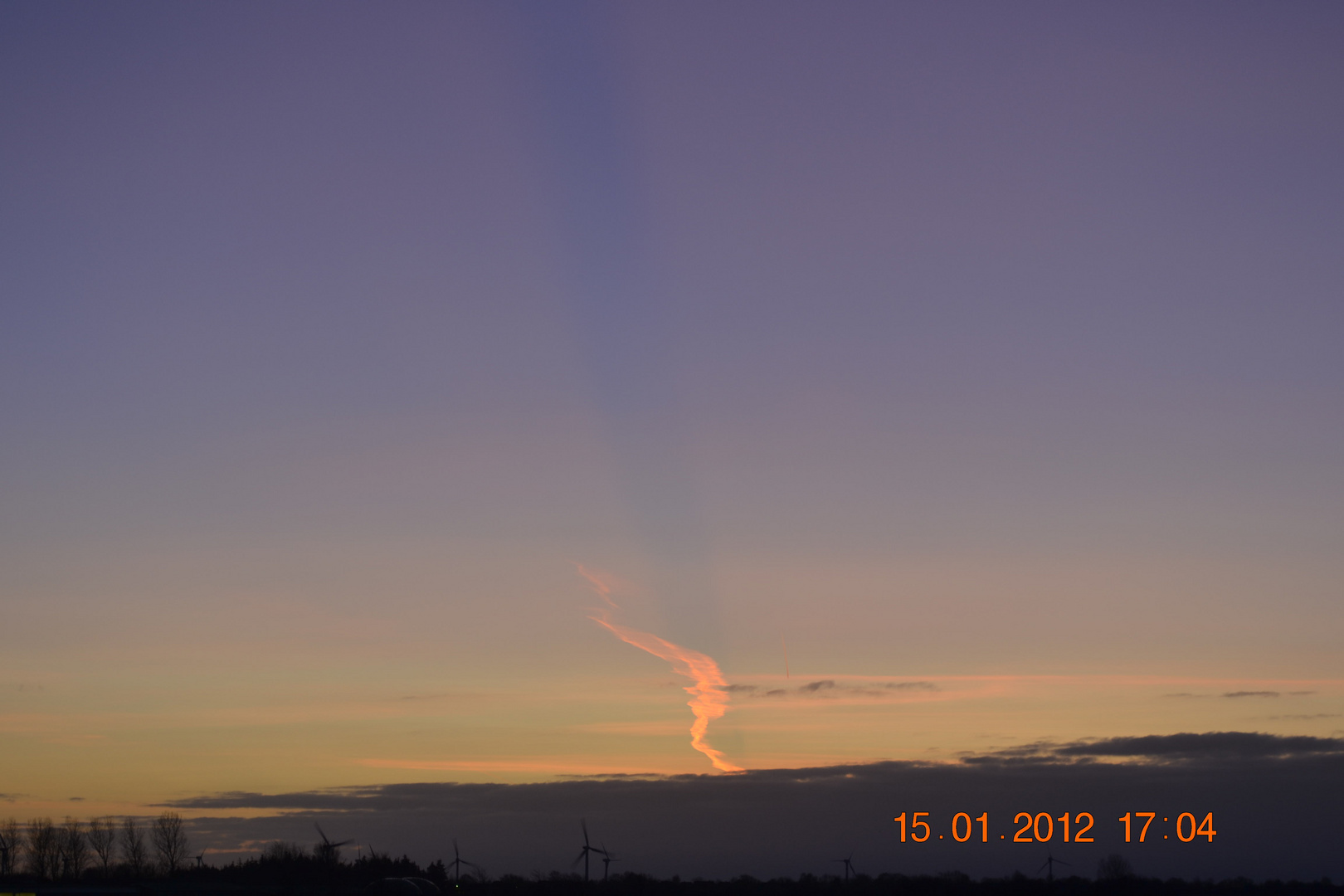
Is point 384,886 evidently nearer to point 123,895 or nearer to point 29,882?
point 123,895

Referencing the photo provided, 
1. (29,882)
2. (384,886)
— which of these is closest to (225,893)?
(384,886)

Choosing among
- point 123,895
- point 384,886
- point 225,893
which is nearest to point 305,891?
point 225,893

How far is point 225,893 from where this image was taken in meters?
165

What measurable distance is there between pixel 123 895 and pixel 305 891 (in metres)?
62.8

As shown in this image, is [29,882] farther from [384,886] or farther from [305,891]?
[384,886]

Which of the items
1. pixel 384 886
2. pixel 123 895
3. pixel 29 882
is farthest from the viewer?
pixel 29 882

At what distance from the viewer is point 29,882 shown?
607 ft

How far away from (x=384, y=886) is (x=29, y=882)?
2748 inches

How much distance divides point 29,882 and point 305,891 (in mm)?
41929

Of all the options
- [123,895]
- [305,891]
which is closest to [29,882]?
[305,891]

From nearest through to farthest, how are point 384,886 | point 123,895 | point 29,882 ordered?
point 123,895 → point 384,886 → point 29,882

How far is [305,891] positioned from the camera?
195750mm

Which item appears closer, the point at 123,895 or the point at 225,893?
the point at 123,895

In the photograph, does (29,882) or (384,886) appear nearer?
(384,886)
